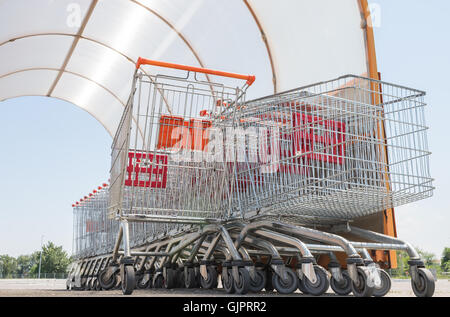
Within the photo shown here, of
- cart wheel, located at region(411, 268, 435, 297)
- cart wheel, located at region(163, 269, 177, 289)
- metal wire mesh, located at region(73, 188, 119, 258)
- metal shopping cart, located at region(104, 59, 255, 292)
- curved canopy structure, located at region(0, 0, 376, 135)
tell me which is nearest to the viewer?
cart wheel, located at region(411, 268, 435, 297)

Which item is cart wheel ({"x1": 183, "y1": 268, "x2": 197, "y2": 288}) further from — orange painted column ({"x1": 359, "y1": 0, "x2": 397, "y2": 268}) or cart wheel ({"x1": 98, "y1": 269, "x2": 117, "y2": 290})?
orange painted column ({"x1": 359, "y1": 0, "x2": 397, "y2": 268})

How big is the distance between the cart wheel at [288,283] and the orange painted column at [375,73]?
150cm

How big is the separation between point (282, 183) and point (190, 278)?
1.32 meters

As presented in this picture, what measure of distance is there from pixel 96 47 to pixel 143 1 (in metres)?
1.50

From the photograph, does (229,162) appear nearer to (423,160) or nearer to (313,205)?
(313,205)

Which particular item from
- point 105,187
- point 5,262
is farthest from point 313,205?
point 5,262

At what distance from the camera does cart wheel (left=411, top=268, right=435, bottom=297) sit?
318 centimetres

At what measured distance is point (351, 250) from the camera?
3016mm

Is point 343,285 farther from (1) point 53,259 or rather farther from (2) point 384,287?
(1) point 53,259

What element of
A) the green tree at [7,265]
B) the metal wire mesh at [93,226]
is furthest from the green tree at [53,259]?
the metal wire mesh at [93,226]

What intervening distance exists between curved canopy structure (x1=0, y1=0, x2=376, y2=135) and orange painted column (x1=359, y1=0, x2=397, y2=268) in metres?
0.02

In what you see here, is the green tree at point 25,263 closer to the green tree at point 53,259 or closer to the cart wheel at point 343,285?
the green tree at point 53,259

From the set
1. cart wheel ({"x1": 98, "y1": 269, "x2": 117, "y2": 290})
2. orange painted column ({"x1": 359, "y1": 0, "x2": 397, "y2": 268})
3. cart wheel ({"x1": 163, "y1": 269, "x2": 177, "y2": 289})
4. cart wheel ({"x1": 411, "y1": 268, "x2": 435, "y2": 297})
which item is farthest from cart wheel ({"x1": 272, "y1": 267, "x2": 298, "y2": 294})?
cart wheel ({"x1": 98, "y1": 269, "x2": 117, "y2": 290})

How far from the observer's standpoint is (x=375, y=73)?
194 inches
